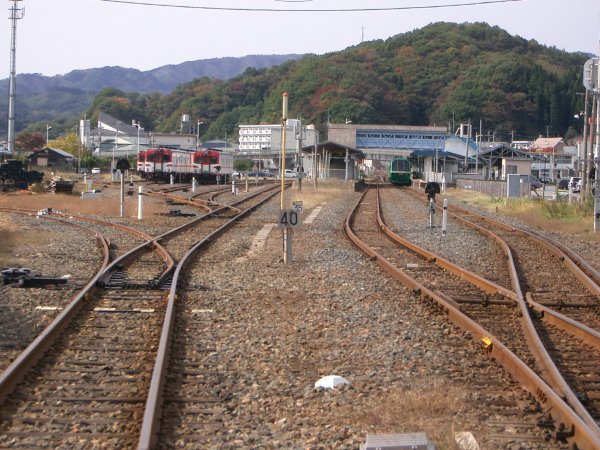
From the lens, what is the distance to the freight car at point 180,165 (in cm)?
5309

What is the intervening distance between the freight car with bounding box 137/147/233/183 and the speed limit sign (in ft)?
133

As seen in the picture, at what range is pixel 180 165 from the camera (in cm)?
5441

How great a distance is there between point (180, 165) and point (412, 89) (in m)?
90.3

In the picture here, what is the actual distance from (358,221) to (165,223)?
567cm

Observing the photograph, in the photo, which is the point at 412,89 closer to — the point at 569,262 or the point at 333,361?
the point at 569,262

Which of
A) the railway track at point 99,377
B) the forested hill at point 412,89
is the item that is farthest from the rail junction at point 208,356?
the forested hill at point 412,89

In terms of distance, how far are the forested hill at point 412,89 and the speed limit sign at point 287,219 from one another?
291 feet

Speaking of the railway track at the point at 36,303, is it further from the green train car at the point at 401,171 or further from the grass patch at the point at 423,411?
the green train car at the point at 401,171

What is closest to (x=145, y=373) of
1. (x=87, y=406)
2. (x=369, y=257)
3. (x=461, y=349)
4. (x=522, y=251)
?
(x=87, y=406)

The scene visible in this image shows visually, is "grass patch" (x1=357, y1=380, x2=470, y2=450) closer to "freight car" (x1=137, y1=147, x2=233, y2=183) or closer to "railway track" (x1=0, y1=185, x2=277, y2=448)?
"railway track" (x1=0, y1=185, x2=277, y2=448)

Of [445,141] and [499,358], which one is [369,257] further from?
[445,141]

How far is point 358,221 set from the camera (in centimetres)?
2344

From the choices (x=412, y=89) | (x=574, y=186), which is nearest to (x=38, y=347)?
(x=574, y=186)

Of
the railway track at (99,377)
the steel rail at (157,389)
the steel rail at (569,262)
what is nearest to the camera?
the steel rail at (157,389)
